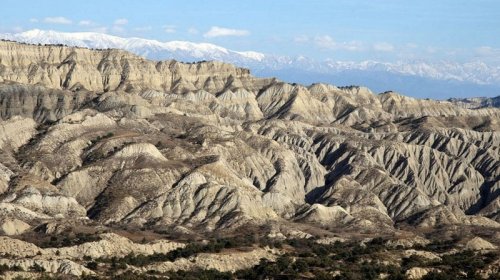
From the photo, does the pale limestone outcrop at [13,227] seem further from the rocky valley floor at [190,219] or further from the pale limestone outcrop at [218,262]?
the pale limestone outcrop at [218,262]

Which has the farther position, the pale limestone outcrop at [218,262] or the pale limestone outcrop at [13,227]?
the pale limestone outcrop at [13,227]

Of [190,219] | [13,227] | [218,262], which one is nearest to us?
[218,262]

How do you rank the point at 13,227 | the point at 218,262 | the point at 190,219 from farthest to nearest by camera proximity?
the point at 190,219, the point at 13,227, the point at 218,262

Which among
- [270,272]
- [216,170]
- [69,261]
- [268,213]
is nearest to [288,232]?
[268,213]

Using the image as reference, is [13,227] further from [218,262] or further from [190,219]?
[190,219]

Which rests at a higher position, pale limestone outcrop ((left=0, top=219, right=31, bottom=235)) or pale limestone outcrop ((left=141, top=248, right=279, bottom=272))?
pale limestone outcrop ((left=141, top=248, right=279, bottom=272))

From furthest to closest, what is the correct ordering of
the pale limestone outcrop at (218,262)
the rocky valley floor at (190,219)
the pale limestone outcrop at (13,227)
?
the pale limestone outcrop at (13,227)
the rocky valley floor at (190,219)
the pale limestone outcrop at (218,262)

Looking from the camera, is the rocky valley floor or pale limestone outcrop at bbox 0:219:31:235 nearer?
the rocky valley floor

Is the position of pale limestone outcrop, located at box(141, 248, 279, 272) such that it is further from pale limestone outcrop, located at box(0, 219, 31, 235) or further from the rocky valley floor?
pale limestone outcrop, located at box(0, 219, 31, 235)

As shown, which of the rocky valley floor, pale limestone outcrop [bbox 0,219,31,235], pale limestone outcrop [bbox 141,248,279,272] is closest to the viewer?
pale limestone outcrop [bbox 141,248,279,272]

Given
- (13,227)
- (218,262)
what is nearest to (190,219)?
(13,227)

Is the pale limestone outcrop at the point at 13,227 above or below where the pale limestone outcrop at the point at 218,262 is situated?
below

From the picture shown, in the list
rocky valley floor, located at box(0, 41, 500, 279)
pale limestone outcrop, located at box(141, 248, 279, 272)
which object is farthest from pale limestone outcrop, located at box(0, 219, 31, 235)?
pale limestone outcrop, located at box(141, 248, 279, 272)

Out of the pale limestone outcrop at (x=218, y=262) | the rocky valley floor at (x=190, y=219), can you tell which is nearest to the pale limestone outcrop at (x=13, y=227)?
the rocky valley floor at (x=190, y=219)
